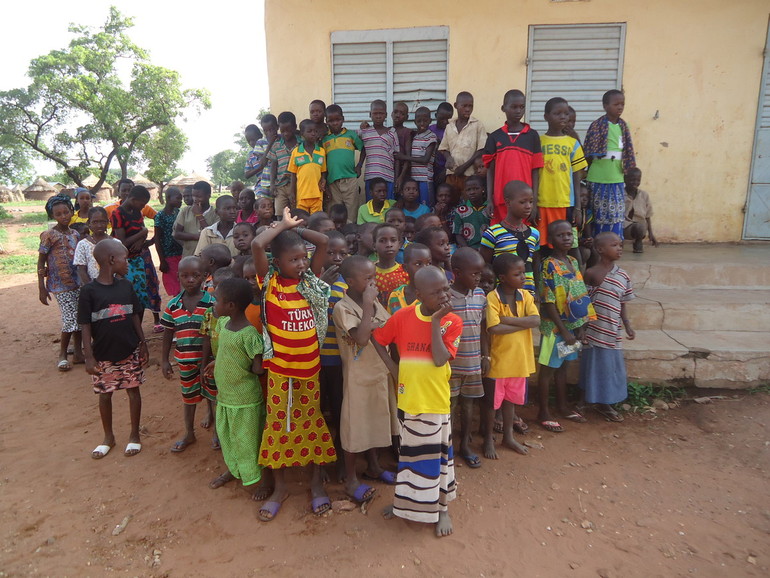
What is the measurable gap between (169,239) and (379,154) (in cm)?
258

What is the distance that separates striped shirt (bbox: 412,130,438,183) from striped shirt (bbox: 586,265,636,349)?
2224 millimetres

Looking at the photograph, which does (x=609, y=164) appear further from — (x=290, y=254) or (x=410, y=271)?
(x=290, y=254)

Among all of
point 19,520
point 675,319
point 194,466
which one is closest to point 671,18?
point 675,319

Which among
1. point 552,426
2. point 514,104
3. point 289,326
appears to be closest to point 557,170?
point 514,104

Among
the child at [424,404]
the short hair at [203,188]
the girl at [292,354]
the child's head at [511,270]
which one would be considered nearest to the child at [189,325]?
the girl at [292,354]

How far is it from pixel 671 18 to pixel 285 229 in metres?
5.67

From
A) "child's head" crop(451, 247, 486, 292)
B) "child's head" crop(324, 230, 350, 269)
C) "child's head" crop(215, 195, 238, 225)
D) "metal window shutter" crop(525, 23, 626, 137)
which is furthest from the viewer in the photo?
"metal window shutter" crop(525, 23, 626, 137)

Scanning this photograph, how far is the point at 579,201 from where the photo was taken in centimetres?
434

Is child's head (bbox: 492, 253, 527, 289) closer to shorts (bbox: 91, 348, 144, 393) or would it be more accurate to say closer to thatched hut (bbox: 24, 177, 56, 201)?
shorts (bbox: 91, 348, 144, 393)

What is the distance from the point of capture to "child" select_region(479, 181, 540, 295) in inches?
132

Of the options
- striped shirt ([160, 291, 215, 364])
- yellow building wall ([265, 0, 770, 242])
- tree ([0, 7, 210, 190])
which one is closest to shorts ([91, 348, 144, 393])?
striped shirt ([160, 291, 215, 364])

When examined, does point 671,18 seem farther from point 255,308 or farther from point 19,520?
point 19,520

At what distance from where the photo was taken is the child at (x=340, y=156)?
511cm

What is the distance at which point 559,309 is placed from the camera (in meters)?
3.54
